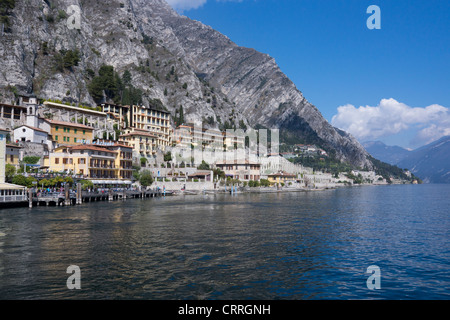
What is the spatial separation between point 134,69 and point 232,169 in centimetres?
7955

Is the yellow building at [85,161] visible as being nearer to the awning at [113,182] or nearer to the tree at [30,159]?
the awning at [113,182]

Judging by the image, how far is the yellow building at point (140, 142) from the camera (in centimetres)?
11444

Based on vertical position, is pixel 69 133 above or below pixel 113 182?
above

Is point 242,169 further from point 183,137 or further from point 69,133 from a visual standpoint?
point 69,133

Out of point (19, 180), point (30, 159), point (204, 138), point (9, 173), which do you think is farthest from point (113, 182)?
point (204, 138)

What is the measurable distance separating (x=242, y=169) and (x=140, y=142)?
47.4 m

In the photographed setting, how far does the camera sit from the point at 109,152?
93562 millimetres

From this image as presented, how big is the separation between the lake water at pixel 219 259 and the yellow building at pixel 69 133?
60022 mm

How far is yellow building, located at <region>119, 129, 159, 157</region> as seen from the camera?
114m

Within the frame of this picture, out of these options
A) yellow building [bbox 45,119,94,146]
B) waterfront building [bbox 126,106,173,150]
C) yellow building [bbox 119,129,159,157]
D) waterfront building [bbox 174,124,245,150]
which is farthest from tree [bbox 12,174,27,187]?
waterfront building [bbox 174,124,245,150]

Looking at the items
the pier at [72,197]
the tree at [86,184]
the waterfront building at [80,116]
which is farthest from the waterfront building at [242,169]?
the tree at [86,184]

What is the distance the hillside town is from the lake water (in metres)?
33.5
